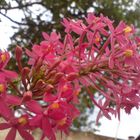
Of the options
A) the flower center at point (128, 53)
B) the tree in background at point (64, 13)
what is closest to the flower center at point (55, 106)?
the flower center at point (128, 53)

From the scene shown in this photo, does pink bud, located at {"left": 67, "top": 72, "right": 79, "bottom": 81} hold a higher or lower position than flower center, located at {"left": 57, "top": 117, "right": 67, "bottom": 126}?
higher

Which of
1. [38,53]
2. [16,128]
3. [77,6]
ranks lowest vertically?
[16,128]

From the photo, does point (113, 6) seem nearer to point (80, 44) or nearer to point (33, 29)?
point (33, 29)

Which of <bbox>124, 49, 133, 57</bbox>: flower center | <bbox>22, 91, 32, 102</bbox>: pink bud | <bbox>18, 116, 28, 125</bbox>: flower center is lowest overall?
<bbox>18, 116, 28, 125</bbox>: flower center

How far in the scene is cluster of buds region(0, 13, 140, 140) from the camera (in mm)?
599

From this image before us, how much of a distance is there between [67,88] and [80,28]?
0.19m

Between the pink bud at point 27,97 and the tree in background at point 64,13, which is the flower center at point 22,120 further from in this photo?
the tree in background at point 64,13

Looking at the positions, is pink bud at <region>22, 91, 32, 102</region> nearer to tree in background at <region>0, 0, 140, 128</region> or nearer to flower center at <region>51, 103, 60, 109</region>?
flower center at <region>51, 103, 60, 109</region>

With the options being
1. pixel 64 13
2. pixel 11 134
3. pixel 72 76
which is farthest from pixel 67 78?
pixel 64 13

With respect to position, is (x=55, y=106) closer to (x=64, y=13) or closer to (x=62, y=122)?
(x=62, y=122)

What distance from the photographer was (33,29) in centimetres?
392

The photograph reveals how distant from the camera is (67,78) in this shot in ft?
2.06

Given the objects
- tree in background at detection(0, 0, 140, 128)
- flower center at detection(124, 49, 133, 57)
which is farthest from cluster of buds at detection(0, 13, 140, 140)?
tree in background at detection(0, 0, 140, 128)

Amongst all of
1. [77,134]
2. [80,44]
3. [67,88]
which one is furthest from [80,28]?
[77,134]
